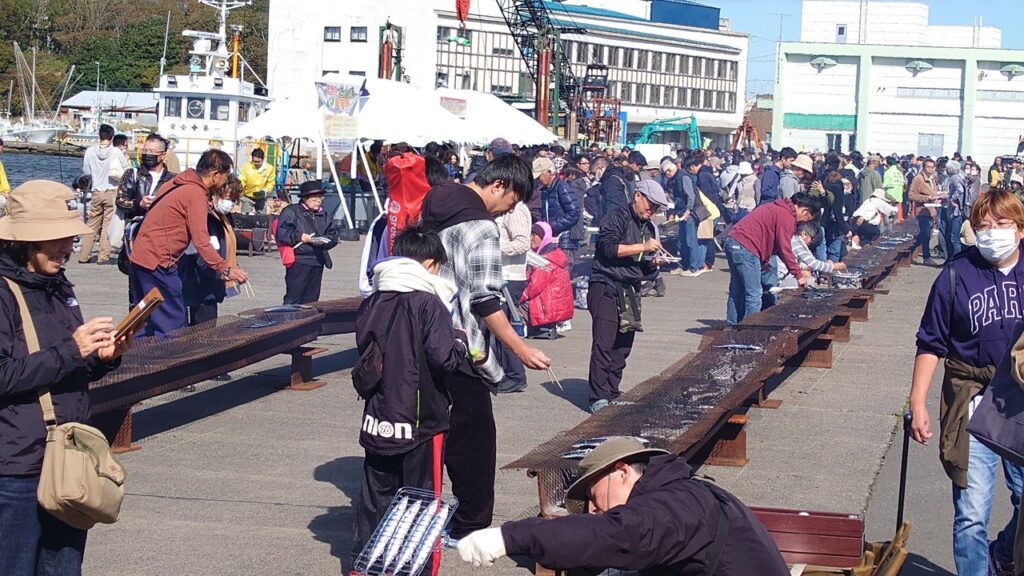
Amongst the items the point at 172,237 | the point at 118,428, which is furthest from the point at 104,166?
the point at 118,428

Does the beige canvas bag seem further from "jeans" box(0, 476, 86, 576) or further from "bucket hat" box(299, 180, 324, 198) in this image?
"bucket hat" box(299, 180, 324, 198)

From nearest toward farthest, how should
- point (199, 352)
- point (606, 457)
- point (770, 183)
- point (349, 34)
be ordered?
point (606, 457), point (199, 352), point (770, 183), point (349, 34)

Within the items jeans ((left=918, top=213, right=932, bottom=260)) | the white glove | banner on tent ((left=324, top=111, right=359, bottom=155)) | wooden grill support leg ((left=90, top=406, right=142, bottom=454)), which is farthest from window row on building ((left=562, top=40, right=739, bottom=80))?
the white glove

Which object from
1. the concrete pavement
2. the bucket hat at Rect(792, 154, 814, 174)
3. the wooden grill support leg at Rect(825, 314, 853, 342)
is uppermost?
the bucket hat at Rect(792, 154, 814, 174)

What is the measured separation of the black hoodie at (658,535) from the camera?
10.7ft

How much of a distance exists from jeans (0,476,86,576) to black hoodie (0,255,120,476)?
0.27 ft

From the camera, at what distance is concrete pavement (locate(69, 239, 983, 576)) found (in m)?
6.37

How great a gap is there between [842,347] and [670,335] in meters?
1.81

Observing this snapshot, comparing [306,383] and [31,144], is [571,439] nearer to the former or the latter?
[306,383]

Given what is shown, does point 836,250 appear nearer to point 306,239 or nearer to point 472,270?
point 306,239

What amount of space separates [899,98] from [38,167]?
154 ft

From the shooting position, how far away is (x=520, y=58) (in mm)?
76562

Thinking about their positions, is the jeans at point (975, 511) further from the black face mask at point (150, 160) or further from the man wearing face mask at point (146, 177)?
the black face mask at point (150, 160)

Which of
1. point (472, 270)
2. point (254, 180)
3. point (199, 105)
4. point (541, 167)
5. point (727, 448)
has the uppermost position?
point (199, 105)
